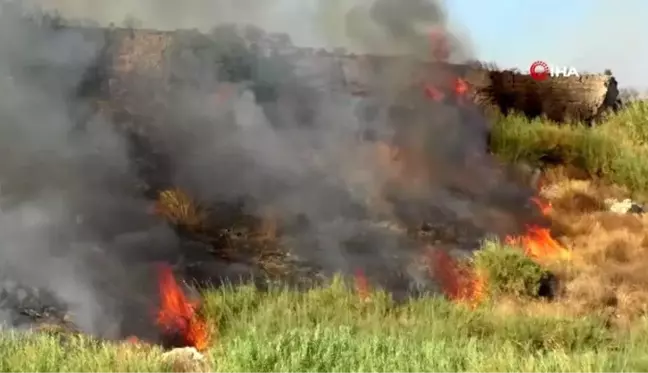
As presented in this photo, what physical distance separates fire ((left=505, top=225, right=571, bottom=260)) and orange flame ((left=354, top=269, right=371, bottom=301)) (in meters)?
1.70

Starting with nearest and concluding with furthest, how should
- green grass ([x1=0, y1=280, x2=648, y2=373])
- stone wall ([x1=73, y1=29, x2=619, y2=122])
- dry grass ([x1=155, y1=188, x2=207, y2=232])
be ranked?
green grass ([x1=0, y1=280, x2=648, y2=373]) → dry grass ([x1=155, y1=188, x2=207, y2=232]) → stone wall ([x1=73, y1=29, x2=619, y2=122])

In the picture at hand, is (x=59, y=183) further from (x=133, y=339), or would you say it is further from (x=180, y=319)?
(x=133, y=339)

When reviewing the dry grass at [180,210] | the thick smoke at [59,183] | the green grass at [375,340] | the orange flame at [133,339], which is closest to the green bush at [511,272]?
the green grass at [375,340]

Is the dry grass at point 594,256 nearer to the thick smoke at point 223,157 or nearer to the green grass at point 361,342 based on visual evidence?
Answer: the green grass at point 361,342

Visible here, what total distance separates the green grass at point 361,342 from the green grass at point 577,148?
516 centimetres

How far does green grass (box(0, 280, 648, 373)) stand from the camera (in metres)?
5.03

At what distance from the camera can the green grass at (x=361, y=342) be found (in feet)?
16.5

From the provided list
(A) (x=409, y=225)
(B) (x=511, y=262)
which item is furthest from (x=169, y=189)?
(B) (x=511, y=262)

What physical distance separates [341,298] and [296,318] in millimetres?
681

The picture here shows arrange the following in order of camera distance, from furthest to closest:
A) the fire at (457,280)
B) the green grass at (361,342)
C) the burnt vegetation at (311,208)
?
the fire at (457,280) < the burnt vegetation at (311,208) < the green grass at (361,342)

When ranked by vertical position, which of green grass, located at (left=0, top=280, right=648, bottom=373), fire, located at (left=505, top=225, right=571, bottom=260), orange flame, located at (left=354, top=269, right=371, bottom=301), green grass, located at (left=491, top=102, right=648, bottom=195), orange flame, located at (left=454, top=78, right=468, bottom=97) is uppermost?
orange flame, located at (left=454, top=78, right=468, bottom=97)

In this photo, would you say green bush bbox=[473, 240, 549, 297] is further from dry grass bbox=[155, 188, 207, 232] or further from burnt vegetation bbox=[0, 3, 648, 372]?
dry grass bbox=[155, 188, 207, 232]

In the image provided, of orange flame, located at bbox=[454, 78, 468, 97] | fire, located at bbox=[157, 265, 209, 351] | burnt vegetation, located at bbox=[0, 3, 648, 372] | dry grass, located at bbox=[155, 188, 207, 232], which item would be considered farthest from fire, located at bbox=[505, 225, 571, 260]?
fire, located at bbox=[157, 265, 209, 351]

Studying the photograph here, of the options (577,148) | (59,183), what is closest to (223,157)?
(59,183)
